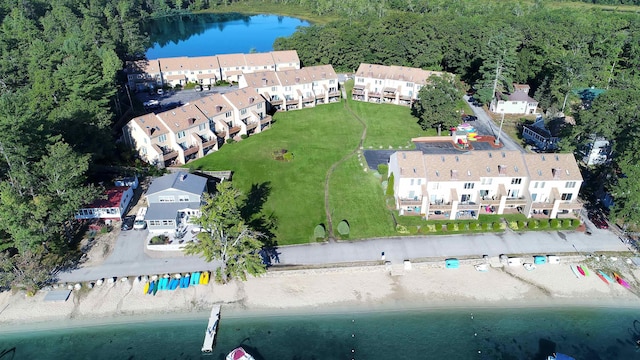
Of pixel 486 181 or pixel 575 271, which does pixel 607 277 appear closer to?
pixel 575 271

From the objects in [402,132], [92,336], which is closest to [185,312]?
[92,336]

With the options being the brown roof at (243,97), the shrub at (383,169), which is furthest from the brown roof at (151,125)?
the shrub at (383,169)

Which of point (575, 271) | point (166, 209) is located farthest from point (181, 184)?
point (575, 271)

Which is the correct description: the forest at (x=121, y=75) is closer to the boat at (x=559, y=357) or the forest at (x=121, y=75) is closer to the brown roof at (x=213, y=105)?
the brown roof at (x=213, y=105)

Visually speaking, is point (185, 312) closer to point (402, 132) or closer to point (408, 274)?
point (408, 274)

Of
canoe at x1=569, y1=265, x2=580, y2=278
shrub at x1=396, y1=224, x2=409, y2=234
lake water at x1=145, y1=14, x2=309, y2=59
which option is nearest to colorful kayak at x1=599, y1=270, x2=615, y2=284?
canoe at x1=569, y1=265, x2=580, y2=278
